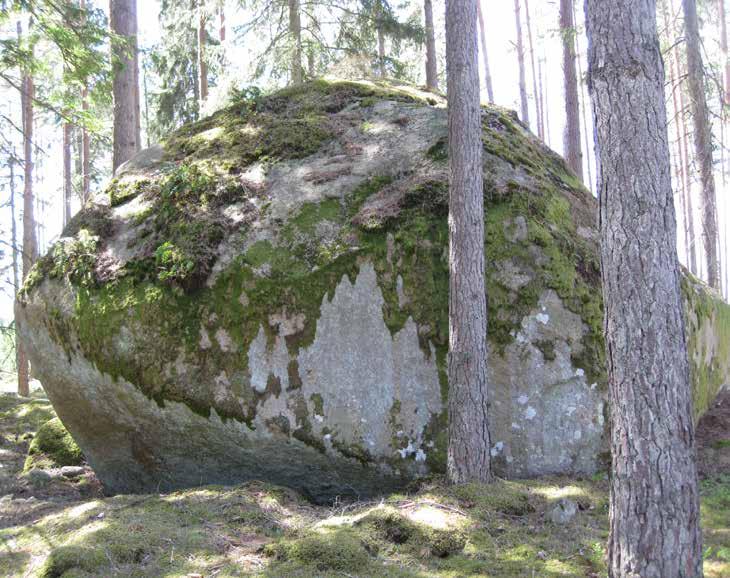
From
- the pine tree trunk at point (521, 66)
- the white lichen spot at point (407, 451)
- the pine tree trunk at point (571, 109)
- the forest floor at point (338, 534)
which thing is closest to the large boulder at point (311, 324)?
the white lichen spot at point (407, 451)

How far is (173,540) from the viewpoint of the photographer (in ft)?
14.3

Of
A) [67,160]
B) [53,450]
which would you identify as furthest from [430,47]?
[67,160]

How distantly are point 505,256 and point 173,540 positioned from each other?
3.80m

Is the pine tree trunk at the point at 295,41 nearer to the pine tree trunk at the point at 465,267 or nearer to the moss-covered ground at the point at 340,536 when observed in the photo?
the pine tree trunk at the point at 465,267

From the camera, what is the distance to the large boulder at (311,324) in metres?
5.51

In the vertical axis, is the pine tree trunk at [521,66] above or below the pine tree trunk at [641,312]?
above

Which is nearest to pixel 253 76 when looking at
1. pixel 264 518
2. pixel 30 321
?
pixel 30 321

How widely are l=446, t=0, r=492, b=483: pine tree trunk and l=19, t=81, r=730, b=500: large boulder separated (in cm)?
27

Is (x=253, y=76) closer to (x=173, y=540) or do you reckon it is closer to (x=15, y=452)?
(x=15, y=452)

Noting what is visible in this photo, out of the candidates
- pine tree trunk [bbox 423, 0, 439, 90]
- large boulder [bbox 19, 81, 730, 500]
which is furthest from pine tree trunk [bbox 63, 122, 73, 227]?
large boulder [bbox 19, 81, 730, 500]

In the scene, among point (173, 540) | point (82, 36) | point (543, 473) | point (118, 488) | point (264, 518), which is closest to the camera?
point (173, 540)

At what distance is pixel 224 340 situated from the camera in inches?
227

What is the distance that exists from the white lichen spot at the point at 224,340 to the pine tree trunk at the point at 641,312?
12.0 feet

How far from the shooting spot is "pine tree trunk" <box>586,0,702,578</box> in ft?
9.77
